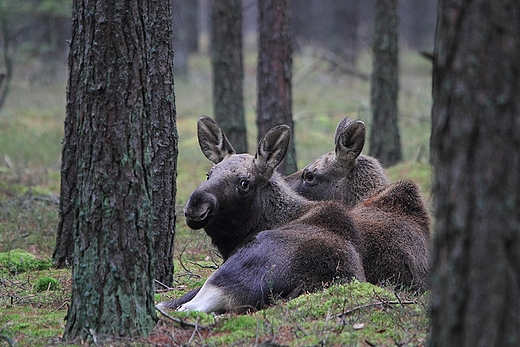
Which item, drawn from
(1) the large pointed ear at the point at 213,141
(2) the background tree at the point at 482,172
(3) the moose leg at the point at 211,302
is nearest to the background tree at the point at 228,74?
(1) the large pointed ear at the point at 213,141

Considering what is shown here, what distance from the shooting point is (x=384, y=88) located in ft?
51.3

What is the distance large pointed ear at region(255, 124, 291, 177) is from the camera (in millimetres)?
7828

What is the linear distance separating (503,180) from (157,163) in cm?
447

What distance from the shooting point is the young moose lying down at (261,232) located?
632cm

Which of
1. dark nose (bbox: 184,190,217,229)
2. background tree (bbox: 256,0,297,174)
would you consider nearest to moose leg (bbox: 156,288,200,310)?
dark nose (bbox: 184,190,217,229)

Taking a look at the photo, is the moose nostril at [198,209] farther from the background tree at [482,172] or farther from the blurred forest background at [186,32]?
the blurred forest background at [186,32]

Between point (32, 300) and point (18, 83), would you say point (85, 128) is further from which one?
point (18, 83)

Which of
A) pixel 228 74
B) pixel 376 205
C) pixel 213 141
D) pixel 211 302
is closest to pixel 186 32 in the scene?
pixel 228 74

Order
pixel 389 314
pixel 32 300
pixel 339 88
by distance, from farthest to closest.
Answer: pixel 339 88 → pixel 32 300 → pixel 389 314

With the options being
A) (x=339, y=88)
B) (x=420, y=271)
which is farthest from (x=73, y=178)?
(x=339, y=88)

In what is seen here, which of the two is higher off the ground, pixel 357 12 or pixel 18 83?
pixel 357 12

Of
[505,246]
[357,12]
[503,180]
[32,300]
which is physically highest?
[357,12]

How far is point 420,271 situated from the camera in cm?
741

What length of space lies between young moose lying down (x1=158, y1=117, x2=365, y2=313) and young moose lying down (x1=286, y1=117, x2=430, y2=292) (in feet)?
1.33
